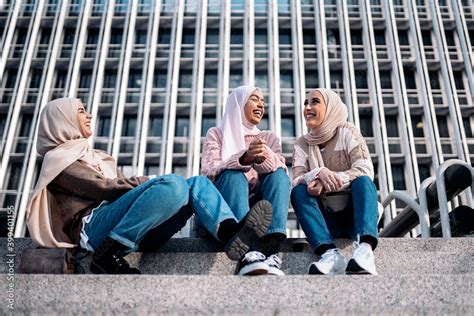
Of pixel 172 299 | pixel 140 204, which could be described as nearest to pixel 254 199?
pixel 140 204

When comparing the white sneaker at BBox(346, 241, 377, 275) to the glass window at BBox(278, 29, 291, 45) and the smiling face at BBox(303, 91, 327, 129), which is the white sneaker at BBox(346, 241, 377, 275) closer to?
the smiling face at BBox(303, 91, 327, 129)

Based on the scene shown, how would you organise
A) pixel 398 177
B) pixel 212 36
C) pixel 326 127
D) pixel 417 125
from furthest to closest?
pixel 212 36
pixel 417 125
pixel 398 177
pixel 326 127

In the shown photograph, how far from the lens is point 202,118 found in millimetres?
22219

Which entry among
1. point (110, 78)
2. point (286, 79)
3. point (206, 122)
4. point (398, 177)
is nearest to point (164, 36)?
point (110, 78)

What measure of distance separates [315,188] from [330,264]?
61 centimetres

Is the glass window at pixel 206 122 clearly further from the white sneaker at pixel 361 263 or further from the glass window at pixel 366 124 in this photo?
the white sneaker at pixel 361 263

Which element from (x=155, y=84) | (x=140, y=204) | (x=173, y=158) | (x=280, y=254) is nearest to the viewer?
(x=140, y=204)

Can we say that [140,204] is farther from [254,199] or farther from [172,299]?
[254,199]

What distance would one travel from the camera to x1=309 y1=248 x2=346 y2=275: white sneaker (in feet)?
8.67

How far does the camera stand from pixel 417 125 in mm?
22219

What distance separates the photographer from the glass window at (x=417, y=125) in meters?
22.1

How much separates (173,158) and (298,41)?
26.6 ft

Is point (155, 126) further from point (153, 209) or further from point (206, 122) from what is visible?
point (153, 209)

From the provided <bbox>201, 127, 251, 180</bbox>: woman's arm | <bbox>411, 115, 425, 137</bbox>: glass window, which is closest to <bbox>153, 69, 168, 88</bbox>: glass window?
<bbox>411, 115, 425, 137</bbox>: glass window
